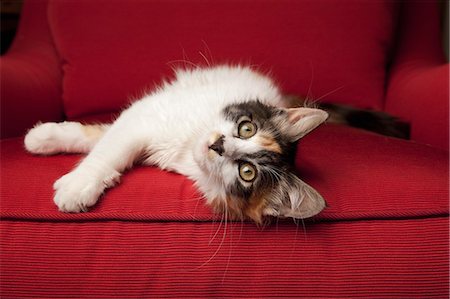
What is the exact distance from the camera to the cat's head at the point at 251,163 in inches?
→ 37.7

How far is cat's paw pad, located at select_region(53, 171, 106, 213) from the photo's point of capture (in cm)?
90

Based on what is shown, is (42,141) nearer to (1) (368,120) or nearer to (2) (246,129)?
(2) (246,129)

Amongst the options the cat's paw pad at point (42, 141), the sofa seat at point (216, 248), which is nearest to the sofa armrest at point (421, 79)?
the sofa seat at point (216, 248)

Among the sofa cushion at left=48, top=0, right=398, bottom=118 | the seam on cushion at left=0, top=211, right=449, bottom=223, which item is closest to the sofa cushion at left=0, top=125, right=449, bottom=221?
the seam on cushion at left=0, top=211, right=449, bottom=223

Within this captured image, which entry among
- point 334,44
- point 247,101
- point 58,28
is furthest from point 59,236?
point 334,44

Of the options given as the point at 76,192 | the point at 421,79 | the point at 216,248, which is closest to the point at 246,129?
the point at 216,248

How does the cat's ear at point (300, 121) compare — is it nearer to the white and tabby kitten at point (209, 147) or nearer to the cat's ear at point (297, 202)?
the white and tabby kitten at point (209, 147)

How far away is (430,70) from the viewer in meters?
1.55

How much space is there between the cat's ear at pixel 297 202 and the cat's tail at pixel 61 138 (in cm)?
62

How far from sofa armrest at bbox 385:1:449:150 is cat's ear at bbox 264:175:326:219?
0.71 m

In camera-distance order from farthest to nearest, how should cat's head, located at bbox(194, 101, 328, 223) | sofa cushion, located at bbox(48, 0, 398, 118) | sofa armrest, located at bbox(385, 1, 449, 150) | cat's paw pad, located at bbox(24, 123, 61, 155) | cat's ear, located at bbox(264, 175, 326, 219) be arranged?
sofa cushion, located at bbox(48, 0, 398, 118)
sofa armrest, located at bbox(385, 1, 449, 150)
cat's paw pad, located at bbox(24, 123, 61, 155)
cat's head, located at bbox(194, 101, 328, 223)
cat's ear, located at bbox(264, 175, 326, 219)

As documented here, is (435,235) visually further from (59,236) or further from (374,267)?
(59,236)

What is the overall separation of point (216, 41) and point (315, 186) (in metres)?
0.88

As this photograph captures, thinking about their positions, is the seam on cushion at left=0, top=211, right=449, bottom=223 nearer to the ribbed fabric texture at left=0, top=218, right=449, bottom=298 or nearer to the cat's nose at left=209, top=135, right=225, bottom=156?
the ribbed fabric texture at left=0, top=218, right=449, bottom=298
